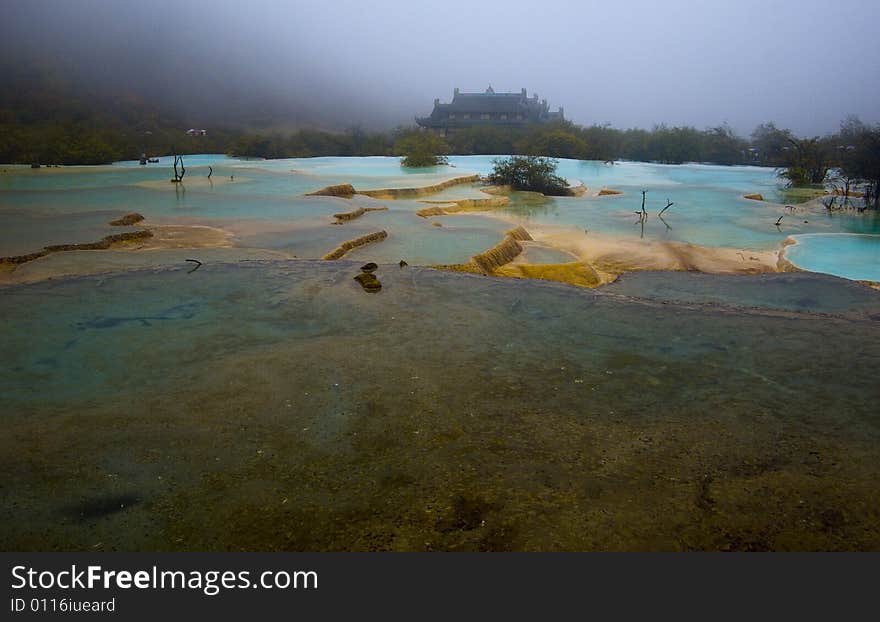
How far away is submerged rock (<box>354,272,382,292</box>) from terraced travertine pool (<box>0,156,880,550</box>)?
0.30 feet

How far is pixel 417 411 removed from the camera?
3529 mm

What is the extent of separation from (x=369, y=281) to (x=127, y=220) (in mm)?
5879

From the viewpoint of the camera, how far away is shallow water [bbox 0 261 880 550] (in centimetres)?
255

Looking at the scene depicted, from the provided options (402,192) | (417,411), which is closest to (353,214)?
(402,192)

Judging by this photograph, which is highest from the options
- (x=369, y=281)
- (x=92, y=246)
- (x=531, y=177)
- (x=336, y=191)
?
(x=531, y=177)

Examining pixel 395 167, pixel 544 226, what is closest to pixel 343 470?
pixel 544 226

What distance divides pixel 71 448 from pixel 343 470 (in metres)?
1.45

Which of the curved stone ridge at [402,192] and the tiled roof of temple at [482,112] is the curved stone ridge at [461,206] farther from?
the tiled roof of temple at [482,112]

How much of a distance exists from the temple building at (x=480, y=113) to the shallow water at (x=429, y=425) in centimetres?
3872

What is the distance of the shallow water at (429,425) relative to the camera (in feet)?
8.38

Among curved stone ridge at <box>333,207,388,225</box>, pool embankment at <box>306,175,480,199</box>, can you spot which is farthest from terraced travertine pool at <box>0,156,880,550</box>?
pool embankment at <box>306,175,480,199</box>

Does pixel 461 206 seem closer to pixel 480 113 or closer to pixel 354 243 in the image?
pixel 354 243

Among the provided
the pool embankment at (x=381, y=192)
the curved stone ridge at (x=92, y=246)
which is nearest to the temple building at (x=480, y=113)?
the pool embankment at (x=381, y=192)

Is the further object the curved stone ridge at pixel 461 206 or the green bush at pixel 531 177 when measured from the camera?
the green bush at pixel 531 177
